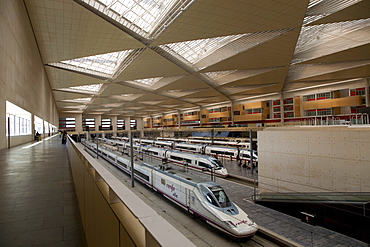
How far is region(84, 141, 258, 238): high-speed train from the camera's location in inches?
343

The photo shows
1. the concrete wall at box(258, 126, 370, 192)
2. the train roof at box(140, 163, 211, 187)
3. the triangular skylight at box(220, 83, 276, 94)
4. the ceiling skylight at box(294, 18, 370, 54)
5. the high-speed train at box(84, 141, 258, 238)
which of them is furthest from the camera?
the triangular skylight at box(220, 83, 276, 94)

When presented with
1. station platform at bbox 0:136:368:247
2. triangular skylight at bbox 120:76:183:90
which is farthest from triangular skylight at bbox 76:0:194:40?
triangular skylight at bbox 120:76:183:90

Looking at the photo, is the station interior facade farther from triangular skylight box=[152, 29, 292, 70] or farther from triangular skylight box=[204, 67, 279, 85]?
triangular skylight box=[204, 67, 279, 85]

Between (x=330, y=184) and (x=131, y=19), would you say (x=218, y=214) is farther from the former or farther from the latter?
(x=131, y=19)

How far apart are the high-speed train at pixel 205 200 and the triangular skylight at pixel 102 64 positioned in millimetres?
16653

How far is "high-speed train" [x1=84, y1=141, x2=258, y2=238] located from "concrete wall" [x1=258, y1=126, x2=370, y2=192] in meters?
5.36

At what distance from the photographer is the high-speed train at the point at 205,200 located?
8.70 meters

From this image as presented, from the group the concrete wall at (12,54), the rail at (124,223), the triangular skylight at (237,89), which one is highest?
the triangular skylight at (237,89)

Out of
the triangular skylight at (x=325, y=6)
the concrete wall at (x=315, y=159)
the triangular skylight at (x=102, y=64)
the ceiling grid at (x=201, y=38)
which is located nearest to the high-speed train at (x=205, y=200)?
the concrete wall at (x=315, y=159)

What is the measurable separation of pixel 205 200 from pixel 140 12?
15.0 m

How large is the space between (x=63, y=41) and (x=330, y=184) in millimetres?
22713

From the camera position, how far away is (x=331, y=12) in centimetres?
1620

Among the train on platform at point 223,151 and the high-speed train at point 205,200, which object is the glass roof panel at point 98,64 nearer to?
the train on platform at point 223,151

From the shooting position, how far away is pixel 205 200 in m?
9.96
